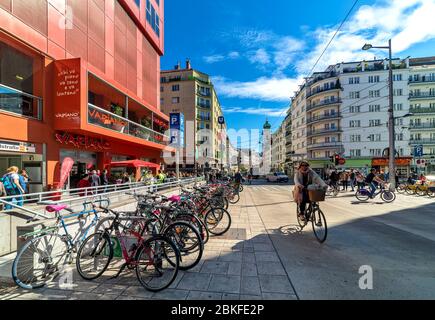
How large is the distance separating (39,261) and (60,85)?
9.16m

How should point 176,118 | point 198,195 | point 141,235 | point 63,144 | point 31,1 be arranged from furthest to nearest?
point 176,118 < point 63,144 < point 31,1 < point 198,195 < point 141,235

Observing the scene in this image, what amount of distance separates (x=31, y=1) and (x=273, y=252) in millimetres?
12831

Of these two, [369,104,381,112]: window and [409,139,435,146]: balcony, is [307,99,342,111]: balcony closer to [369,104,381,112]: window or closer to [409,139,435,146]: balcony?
[369,104,381,112]: window

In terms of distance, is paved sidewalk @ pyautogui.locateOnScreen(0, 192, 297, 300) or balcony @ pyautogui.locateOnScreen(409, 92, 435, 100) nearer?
paved sidewalk @ pyautogui.locateOnScreen(0, 192, 297, 300)

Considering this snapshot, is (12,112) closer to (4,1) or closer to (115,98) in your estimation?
(4,1)

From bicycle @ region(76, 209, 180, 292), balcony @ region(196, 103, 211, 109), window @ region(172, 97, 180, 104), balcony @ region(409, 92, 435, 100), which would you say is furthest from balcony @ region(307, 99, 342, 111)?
bicycle @ region(76, 209, 180, 292)

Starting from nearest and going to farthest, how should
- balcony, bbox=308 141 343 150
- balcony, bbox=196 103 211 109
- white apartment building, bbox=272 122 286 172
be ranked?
balcony, bbox=308 141 343 150
balcony, bbox=196 103 211 109
white apartment building, bbox=272 122 286 172

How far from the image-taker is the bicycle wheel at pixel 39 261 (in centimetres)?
311

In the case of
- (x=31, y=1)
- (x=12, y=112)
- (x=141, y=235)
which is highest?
(x=31, y=1)

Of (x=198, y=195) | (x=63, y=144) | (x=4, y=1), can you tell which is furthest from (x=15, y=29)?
(x=198, y=195)

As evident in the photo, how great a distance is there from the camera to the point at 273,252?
4.47 m

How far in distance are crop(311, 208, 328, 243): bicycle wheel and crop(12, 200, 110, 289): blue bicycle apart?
202 inches

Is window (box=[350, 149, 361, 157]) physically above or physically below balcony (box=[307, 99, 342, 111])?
below

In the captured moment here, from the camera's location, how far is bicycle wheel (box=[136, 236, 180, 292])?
3.19 metres
